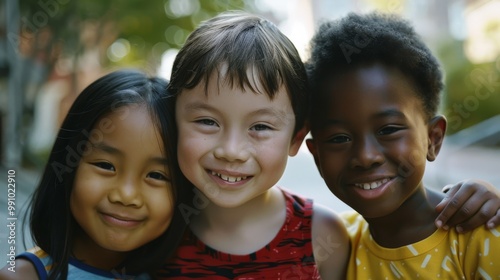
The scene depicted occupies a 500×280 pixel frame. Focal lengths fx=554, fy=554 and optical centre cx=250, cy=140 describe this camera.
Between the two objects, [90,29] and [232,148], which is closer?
[232,148]

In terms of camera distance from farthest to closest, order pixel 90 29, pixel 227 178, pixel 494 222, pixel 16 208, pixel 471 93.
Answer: pixel 471 93 < pixel 90 29 < pixel 16 208 < pixel 227 178 < pixel 494 222

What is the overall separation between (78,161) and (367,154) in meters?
0.96

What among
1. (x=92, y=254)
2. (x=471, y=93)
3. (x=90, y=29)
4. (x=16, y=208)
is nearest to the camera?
(x=92, y=254)

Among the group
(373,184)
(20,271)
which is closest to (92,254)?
(20,271)

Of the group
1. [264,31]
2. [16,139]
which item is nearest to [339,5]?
[16,139]

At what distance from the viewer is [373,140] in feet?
5.94

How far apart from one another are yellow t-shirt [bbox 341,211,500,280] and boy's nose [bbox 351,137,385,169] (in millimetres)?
325

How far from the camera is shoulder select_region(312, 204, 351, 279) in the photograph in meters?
2.05

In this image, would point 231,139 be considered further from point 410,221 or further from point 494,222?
point 494,222

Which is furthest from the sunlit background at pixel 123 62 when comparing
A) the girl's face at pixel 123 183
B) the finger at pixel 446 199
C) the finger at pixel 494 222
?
the finger at pixel 494 222

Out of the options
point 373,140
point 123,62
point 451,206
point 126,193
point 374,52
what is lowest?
point 123,62

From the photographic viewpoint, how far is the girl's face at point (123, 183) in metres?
1.81

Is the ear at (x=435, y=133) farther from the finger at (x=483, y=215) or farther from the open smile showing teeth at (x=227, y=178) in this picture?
the open smile showing teeth at (x=227, y=178)

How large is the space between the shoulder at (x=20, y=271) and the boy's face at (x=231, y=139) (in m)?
0.59
